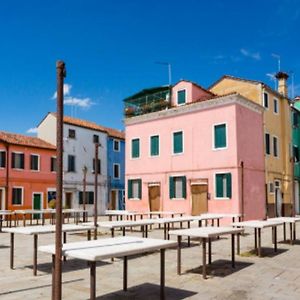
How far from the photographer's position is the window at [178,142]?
24297 mm

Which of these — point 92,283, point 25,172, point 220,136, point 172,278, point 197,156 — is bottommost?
point 172,278

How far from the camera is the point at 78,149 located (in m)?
34.3

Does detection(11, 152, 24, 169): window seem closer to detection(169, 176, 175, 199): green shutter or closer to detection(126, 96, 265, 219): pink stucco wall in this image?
detection(126, 96, 265, 219): pink stucco wall

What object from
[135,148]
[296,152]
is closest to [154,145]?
[135,148]

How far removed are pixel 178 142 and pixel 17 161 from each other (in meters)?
12.7

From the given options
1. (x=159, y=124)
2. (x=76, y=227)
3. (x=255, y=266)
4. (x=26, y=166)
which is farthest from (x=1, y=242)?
(x=26, y=166)

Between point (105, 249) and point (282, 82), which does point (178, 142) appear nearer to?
point (282, 82)

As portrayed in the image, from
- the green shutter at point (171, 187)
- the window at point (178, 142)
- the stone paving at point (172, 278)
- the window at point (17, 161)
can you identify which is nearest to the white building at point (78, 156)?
the window at point (17, 161)

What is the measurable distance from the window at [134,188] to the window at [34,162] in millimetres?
8339

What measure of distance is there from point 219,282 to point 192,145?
16.7 meters

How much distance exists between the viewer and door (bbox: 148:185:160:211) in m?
25.3

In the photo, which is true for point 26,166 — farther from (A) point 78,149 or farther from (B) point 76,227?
(B) point 76,227

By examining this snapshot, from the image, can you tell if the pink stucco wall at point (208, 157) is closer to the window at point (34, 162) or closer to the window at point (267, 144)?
the window at point (267, 144)

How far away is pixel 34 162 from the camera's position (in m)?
30.9
